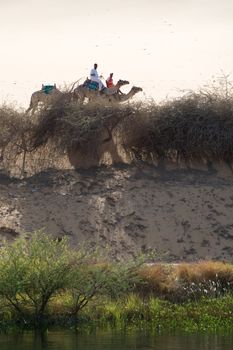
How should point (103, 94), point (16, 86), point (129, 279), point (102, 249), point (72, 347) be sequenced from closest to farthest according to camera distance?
point (72, 347)
point (129, 279)
point (102, 249)
point (103, 94)
point (16, 86)

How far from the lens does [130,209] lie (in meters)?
44.3

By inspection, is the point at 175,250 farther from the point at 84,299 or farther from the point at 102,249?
the point at 84,299

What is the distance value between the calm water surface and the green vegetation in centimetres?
131

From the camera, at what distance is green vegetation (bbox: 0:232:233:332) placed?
30594 mm

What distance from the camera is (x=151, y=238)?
42688 mm

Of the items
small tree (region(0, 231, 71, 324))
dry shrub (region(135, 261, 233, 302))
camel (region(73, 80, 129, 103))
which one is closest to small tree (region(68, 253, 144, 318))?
small tree (region(0, 231, 71, 324))

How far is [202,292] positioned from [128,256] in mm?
8308

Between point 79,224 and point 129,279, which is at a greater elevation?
point 79,224

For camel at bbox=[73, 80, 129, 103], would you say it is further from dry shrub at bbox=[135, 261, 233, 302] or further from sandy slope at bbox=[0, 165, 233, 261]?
dry shrub at bbox=[135, 261, 233, 302]

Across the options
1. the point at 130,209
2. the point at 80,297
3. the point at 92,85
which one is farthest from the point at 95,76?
the point at 80,297

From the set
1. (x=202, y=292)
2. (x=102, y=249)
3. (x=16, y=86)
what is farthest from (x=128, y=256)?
(x=16, y=86)

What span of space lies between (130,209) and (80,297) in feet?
42.6

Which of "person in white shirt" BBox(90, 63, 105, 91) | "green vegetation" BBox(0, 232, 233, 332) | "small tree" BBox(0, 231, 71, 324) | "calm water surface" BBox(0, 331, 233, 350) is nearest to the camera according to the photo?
"calm water surface" BBox(0, 331, 233, 350)

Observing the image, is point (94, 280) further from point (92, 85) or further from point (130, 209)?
point (92, 85)
